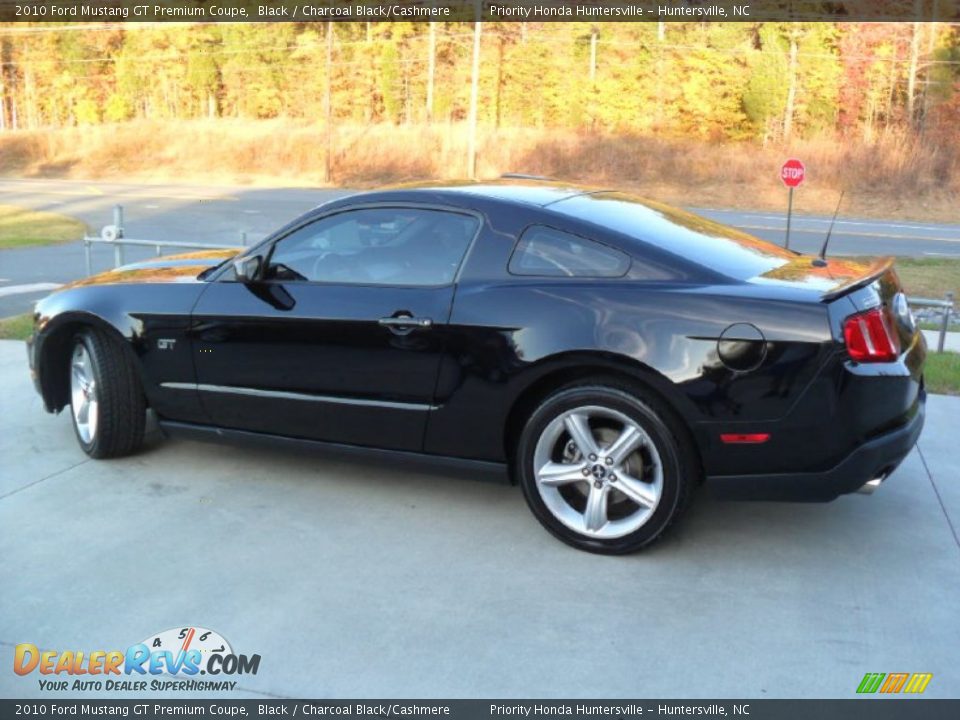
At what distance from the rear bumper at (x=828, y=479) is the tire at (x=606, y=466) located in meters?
0.17

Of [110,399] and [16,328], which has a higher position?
[110,399]

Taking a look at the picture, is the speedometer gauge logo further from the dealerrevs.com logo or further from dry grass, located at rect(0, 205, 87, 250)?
dry grass, located at rect(0, 205, 87, 250)

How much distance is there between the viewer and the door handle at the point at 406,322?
14.6 ft

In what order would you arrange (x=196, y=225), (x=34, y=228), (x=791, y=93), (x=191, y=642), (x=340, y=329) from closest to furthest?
(x=191, y=642)
(x=340, y=329)
(x=34, y=228)
(x=196, y=225)
(x=791, y=93)

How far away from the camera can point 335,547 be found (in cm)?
435

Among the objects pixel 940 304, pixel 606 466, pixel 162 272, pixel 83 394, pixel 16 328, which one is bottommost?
pixel 16 328

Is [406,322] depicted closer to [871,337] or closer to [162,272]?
[162,272]

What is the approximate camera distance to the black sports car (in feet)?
12.9

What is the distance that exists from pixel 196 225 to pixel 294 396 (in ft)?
64.9

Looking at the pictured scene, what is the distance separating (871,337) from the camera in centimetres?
396

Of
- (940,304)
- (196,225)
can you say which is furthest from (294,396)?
(196,225)

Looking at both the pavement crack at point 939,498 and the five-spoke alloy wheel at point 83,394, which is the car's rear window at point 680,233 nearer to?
the pavement crack at point 939,498

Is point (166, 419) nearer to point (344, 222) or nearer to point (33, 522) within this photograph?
point (33, 522)

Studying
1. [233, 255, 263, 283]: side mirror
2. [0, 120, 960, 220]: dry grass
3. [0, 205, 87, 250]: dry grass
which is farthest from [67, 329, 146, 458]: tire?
[0, 120, 960, 220]: dry grass
